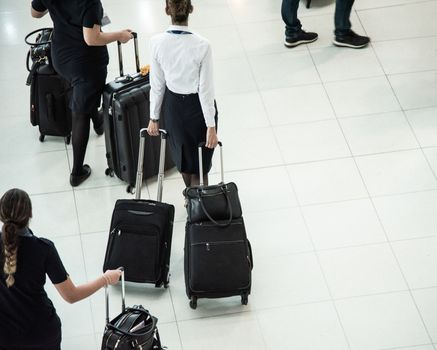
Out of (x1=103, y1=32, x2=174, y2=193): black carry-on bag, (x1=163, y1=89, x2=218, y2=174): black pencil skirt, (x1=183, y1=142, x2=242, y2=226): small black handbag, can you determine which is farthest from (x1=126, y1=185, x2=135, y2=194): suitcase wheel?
(x1=183, y1=142, x2=242, y2=226): small black handbag

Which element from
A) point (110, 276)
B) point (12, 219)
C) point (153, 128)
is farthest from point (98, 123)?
point (12, 219)

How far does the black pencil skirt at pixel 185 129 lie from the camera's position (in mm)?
5109

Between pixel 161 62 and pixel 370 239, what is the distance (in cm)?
170

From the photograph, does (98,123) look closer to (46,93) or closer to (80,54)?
(46,93)

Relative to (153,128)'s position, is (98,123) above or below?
below

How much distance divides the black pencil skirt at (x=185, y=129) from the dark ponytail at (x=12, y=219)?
150cm

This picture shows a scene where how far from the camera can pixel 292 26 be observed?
23.4 feet

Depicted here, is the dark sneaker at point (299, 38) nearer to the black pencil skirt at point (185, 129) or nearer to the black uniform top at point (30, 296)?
the black pencil skirt at point (185, 129)

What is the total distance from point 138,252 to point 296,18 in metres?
2.83

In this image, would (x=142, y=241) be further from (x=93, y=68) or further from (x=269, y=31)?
(x=269, y=31)

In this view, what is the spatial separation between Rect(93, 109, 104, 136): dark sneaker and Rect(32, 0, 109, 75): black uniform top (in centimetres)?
70

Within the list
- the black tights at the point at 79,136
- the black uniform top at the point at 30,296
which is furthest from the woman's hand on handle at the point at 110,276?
the black tights at the point at 79,136

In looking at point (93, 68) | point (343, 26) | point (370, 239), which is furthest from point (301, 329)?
point (343, 26)

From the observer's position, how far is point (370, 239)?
556cm
